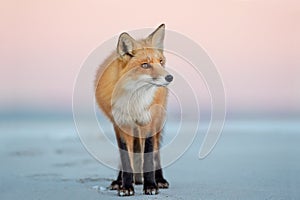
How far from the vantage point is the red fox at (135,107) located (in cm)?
239

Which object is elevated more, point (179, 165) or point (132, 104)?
point (132, 104)

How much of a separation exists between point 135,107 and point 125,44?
29 centimetres

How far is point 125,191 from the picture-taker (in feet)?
7.97

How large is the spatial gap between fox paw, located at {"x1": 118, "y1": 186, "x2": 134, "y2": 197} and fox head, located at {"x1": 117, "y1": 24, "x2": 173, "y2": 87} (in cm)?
48

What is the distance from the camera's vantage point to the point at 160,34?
8.00ft

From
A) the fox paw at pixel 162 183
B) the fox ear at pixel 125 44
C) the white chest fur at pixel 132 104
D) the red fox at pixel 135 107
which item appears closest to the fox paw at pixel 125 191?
the red fox at pixel 135 107

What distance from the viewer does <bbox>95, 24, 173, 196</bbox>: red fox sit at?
7.86 feet

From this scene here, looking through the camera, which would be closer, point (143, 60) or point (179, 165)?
point (143, 60)

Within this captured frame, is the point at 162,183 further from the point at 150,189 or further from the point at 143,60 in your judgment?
the point at 143,60

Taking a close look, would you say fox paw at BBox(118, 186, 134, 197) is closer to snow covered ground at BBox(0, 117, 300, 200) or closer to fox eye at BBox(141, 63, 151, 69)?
snow covered ground at BBox(0, 117, 300, 200)

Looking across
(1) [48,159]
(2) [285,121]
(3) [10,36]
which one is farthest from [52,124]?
(2) [285,121]

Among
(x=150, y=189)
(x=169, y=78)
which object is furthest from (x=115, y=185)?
(x=169, y=78)

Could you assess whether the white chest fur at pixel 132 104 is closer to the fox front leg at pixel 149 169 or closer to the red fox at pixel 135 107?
the red fox at pixel 135 107

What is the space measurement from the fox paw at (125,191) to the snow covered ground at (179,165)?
0.03 m
